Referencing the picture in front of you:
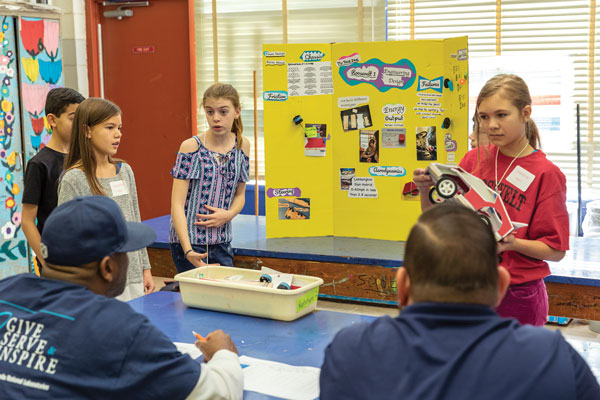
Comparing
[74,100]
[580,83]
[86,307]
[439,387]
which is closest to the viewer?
[439,387]

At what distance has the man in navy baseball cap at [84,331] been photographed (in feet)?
4.17

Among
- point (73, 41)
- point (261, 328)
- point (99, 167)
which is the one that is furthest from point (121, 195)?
point (73, 41)

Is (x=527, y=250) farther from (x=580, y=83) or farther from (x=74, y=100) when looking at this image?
(x=580, y=83)

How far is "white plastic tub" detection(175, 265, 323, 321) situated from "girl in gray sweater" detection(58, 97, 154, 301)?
425 mm

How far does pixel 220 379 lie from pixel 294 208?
2713mm

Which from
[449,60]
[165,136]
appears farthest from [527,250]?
[165,136]

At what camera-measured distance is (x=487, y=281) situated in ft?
3.42

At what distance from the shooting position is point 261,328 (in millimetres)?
2068

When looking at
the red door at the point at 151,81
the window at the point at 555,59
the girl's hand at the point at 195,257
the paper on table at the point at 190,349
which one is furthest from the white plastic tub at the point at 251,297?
the red door at the point at 151,81

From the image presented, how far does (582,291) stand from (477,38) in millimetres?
3094

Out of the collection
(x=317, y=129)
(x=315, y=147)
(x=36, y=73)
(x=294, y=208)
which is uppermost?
(x=36, y=73)

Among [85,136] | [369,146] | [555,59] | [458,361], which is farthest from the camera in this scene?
[555,59]

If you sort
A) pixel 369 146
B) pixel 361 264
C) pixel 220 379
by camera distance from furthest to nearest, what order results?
pixel 369 146
pixel 361 264
pixel 220 379

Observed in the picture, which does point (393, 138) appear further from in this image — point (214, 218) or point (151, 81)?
point (151, 81)
